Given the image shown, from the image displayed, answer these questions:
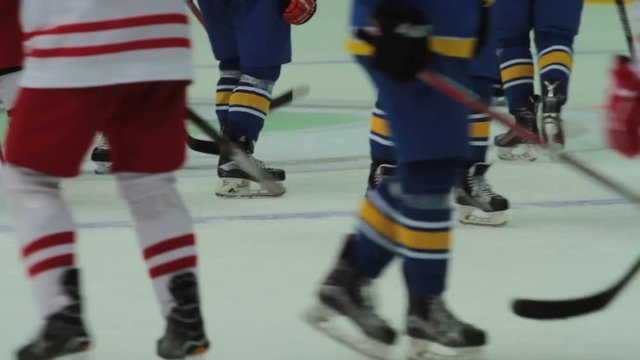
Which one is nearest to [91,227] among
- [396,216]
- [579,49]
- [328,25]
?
[396,216]

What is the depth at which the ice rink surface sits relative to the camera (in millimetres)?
2719

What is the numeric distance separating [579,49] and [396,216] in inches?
211

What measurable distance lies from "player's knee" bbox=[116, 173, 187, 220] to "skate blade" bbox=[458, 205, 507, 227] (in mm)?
1507

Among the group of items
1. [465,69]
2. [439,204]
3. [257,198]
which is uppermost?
[465,69]

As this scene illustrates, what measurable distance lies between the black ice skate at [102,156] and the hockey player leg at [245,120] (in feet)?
1.50

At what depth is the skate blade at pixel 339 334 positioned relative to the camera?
8.38 ft

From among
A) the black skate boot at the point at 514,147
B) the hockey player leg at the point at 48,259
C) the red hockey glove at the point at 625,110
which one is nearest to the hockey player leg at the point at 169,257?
the hockey player leg at the point at 48,259

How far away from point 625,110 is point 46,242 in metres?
0.95

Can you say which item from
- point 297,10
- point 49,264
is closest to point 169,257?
point 49,264

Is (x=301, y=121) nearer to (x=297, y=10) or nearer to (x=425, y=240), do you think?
(x=297, y=10)

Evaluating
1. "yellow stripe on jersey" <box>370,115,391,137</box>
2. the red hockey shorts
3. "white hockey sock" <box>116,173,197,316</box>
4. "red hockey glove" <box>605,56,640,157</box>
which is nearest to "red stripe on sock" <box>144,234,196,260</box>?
"white hockey sock" <box>116,173,197,316</box>

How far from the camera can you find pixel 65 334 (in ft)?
7.48

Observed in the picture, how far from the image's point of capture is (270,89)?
4242mm

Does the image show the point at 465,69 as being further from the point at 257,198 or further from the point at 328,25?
the point at 328,25
